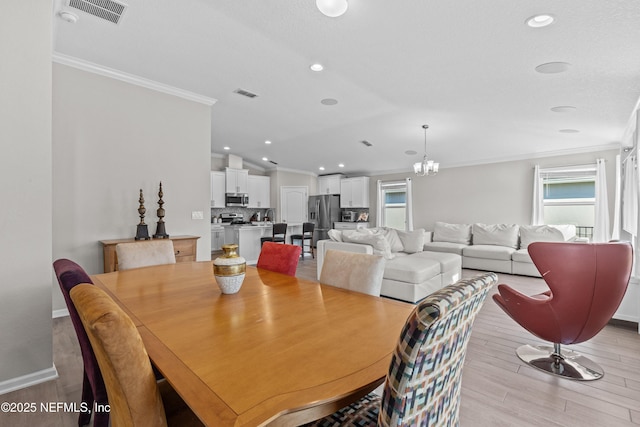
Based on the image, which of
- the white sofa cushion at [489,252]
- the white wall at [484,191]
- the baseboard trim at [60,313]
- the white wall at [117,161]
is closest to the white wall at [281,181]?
the white wall at [484,191]

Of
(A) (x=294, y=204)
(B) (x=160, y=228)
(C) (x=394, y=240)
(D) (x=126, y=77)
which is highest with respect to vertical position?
(D) (x=126, y=77)

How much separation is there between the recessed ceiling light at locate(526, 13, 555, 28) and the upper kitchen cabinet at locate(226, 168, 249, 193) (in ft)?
21.8

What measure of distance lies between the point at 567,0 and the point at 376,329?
274 cm

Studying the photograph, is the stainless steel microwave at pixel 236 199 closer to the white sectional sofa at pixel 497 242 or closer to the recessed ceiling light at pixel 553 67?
the white sectional sofa at pixel 497 242

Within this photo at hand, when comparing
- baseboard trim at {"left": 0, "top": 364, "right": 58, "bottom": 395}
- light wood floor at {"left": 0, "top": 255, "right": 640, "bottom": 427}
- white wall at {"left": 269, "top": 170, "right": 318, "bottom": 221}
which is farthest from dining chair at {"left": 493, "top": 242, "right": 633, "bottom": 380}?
white wall at {"left": 269, "top": 170, "right": 318, "bottom": 221}

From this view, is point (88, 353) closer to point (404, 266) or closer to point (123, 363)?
point (123, 363)

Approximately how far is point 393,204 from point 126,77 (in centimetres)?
681

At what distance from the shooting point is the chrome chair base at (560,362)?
2.17m

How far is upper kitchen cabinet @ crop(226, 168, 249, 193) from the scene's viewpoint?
25.2 feet

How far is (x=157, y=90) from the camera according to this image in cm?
392

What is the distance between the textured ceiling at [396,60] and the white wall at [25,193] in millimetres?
777

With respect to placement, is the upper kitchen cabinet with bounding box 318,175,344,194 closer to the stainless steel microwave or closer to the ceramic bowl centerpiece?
the stainless steel microwave

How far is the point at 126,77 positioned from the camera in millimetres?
3643

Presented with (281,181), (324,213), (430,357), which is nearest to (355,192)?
(324,213)
